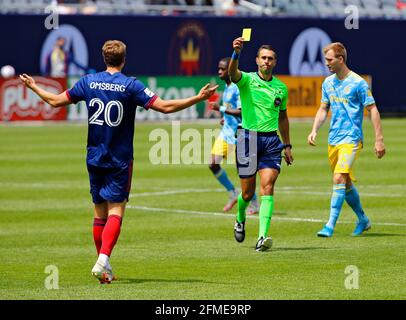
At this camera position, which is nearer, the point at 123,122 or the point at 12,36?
the point at 123,122

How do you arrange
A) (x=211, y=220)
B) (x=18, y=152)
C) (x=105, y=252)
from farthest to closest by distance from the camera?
(x=18, y=152)
(x=211, y=220)
(x=105, y=252)

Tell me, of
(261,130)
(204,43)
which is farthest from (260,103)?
(204,43)

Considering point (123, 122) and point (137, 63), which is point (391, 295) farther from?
point (137, 63)

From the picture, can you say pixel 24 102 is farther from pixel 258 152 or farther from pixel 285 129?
pixel 258 152

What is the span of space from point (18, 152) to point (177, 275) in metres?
16.8

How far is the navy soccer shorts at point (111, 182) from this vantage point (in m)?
11.0

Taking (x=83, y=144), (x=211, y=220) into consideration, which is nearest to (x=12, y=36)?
(x=83, y=144)

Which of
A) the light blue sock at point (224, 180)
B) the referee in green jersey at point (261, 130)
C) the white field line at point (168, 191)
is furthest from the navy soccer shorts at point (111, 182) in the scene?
the white field line at point (168, 191)

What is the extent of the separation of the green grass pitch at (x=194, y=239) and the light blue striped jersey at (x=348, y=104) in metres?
1.35

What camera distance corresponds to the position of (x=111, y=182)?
11.0 meters

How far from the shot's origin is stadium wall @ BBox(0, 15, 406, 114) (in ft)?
127

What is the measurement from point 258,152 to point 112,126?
10.1ft

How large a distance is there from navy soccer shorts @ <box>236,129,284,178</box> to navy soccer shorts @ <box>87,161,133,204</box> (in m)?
2.80
